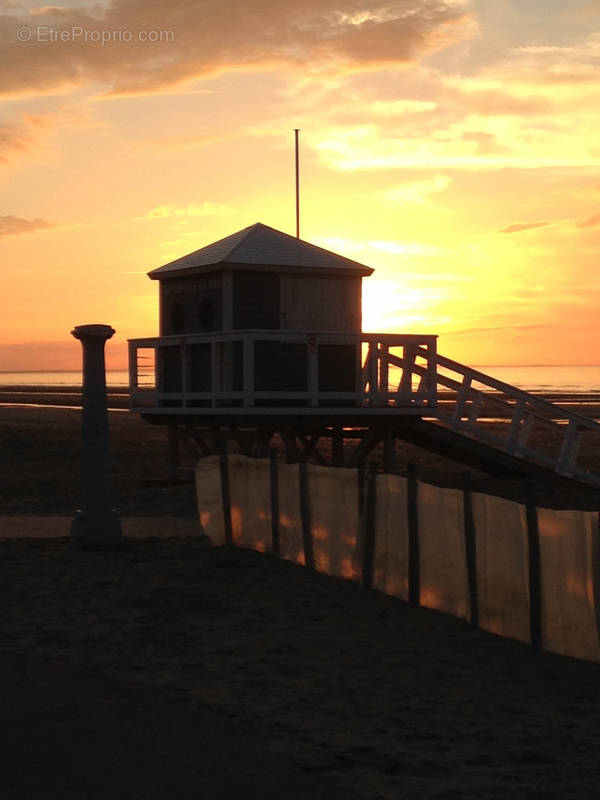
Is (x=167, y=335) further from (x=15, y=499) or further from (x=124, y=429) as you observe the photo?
(x=124, y=429)

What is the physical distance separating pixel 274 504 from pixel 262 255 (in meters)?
7.25

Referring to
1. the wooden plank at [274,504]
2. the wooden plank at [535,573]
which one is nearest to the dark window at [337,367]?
the wooden plank at [274,504]

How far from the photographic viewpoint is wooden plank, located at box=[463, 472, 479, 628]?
41.5ft

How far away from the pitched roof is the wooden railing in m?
1.44

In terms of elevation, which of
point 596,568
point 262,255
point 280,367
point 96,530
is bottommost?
point 96,530

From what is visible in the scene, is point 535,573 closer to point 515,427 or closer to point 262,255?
point 515,427

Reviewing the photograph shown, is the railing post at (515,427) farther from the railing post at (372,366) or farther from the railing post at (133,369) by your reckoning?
the railing post at (133,369)

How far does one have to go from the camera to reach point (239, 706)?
9.32 meters

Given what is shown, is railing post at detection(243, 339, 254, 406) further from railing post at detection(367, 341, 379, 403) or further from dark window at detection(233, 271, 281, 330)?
railing post at detection(367, 341, 379, 403)

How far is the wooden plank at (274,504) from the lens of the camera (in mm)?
17344

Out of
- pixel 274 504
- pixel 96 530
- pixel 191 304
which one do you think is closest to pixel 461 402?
pixel 191 304

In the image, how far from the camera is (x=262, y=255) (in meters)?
23.3

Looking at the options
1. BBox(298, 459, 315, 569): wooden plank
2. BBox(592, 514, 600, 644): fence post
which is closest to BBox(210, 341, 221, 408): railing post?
BBox(298, 459, 315, 569): wooden plank

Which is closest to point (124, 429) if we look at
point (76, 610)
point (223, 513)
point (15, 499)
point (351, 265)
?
point (15, 499)
